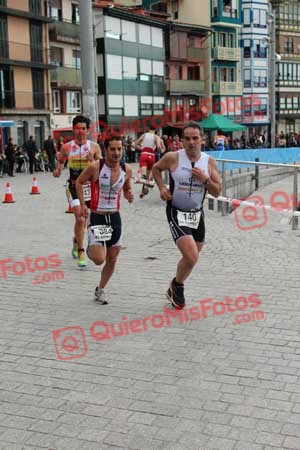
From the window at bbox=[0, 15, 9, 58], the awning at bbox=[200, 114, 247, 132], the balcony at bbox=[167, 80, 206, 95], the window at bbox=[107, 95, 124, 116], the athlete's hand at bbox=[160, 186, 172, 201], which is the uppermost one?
the window at bbox=[0, 15, 9, 58]

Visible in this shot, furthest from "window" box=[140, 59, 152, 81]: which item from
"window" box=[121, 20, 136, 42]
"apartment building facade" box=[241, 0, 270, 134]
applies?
"apartment building facade" box=[241, 0, 270, 134]

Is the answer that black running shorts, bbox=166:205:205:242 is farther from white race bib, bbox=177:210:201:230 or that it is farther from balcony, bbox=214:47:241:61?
balcony, bbox=214:47:241:61

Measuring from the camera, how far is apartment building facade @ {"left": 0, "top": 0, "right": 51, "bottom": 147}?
139ft

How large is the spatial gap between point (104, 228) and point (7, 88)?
38.0m

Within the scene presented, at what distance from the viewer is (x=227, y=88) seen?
63562 mm

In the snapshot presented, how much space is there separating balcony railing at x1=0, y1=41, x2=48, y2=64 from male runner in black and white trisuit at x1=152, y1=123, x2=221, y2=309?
38.3 meters

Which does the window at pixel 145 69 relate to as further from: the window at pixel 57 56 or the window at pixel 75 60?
the window at pixel 57 56

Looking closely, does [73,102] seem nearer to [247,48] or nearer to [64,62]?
[64,62]

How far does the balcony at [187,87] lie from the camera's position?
5759cm

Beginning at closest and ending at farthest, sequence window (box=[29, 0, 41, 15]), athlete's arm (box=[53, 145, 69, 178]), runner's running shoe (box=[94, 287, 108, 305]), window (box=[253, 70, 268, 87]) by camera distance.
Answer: runner's running shoe (box=[94, 287, 108, 305]) → athlete's arm (box=[53, 145, 69, 178]) → window (box=[29, 0, 41, 15]) → window (box=[253, 70, 268, 87])

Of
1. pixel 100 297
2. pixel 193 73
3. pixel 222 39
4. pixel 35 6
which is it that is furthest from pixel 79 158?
pixel 222 39

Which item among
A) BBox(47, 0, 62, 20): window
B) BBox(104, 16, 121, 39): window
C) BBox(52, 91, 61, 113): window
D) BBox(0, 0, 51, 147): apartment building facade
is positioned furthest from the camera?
BBox(104, 16, 121, 39): window

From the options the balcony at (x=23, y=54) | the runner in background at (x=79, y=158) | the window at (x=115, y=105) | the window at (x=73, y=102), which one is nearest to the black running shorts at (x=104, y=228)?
the runner in background at (x=79, y=158)

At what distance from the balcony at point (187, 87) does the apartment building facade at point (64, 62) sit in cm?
1104
